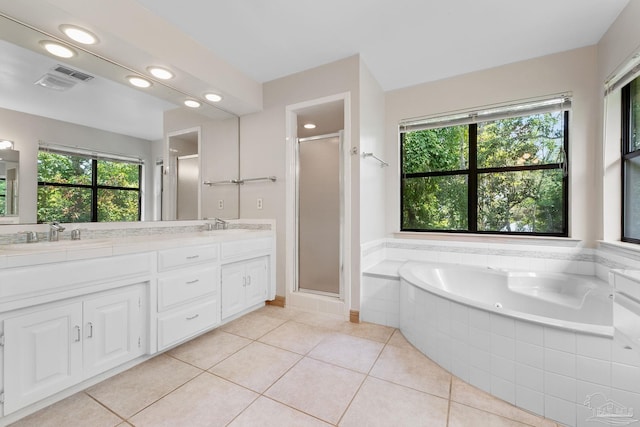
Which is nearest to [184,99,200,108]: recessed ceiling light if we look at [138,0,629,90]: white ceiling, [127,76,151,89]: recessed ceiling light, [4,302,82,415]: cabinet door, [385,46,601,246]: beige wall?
[127,76,151,89]: recessed ceiling light

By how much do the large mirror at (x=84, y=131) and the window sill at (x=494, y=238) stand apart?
2368mm

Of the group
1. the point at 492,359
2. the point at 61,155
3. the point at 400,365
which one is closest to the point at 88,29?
the point at 61,155

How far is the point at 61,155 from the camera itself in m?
1.83

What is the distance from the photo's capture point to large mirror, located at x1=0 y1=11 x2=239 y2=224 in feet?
5.48

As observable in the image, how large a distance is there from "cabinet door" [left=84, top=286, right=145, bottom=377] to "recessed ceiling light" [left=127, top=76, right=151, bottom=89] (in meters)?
1.56

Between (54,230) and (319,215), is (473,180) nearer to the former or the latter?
(319,215)

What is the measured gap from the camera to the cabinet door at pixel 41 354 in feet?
4.02

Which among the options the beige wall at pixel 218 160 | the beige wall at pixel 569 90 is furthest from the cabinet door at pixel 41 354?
the beige wall at pixel 569 90

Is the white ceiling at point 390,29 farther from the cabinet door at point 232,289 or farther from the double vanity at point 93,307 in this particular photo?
the cabinet door at point 232,289

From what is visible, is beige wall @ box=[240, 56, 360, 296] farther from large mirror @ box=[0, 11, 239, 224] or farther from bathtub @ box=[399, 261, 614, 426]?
bathtub @ box=[399, 261, 614, 426]

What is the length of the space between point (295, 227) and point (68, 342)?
6.10 ft

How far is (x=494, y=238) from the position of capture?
2699 millimetres

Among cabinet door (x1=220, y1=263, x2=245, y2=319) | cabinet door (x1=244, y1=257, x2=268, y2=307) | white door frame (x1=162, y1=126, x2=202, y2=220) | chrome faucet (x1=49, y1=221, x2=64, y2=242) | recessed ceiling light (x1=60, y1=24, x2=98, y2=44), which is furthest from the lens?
cabinet door (x1=244, y1=257, x2=268, y2=307)

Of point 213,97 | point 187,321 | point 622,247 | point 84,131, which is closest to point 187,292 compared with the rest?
point 187,321
